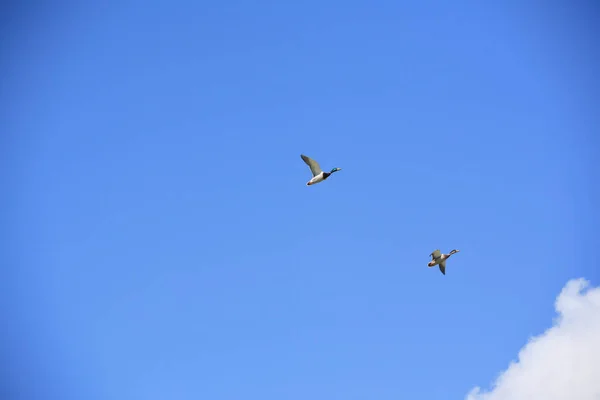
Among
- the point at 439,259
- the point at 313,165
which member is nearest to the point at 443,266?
the point at 439,259

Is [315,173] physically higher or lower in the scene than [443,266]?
higher

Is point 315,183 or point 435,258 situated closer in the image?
point 315,183

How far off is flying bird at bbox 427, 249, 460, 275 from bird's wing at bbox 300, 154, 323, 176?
53.3 ft

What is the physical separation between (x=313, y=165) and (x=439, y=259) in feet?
61.7

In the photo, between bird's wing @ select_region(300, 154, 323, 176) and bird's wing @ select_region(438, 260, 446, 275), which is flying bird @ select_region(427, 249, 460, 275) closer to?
bird's wing @ select_region(438, 260, 446, 275)

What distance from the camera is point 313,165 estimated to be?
63.1m

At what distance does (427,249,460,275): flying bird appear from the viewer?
70.5 meters

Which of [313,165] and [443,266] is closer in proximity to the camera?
[313,165]

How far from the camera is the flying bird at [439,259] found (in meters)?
70.5

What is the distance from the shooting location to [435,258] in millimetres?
71000

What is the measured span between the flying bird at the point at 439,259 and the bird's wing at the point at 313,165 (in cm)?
1625

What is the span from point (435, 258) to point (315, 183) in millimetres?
16851

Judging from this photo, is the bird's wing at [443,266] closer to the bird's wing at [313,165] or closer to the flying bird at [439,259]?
the flying bird at [439,259]

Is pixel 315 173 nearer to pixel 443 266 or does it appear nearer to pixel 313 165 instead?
pixel 313 165
